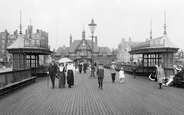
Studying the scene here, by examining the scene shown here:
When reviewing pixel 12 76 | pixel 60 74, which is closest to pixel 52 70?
pixel 60 74

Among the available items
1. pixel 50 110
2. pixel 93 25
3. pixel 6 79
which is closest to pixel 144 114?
pixel 50 110

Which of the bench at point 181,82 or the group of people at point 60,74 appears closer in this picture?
the group of people at point 60,74

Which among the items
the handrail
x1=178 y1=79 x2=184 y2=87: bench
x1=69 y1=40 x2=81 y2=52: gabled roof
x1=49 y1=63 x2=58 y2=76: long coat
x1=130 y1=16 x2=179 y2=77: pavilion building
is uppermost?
x1=69 y1=40 x2=81 y2=52: gabled roof

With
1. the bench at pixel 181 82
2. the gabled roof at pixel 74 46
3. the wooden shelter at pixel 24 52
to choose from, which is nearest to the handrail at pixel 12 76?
the wooden shelter at pixel 24 52

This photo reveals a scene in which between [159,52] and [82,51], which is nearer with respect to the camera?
[159,52]

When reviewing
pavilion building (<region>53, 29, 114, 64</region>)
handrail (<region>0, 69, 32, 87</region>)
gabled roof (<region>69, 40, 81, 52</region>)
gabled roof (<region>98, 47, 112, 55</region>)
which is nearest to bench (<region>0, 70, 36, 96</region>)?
handrail (<region>0, 69, 32, 87</region>)

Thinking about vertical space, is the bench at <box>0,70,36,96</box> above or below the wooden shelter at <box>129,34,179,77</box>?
below

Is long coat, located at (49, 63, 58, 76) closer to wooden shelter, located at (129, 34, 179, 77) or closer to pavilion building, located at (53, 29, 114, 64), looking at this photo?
wooden shelter, located at (129, 34, 179, 77)

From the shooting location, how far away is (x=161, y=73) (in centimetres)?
1247

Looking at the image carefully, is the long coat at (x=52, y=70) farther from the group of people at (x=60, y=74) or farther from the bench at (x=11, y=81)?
the bench at (x=11, y=81)

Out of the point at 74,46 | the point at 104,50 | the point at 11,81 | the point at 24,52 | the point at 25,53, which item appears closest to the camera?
the point at 11,81

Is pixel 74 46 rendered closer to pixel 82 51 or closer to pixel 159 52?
pixel 82 51

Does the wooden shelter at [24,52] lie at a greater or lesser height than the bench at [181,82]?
greater

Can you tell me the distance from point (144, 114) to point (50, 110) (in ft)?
10.7
